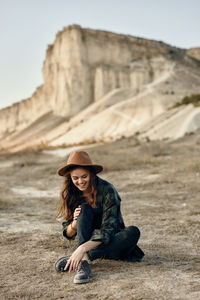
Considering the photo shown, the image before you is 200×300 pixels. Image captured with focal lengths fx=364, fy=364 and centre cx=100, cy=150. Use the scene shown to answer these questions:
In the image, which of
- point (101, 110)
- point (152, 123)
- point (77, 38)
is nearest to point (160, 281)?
point (152, 123)

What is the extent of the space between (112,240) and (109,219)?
0.98ft

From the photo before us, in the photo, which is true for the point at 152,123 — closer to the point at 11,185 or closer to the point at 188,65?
the point at 11,185

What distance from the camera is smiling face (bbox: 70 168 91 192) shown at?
3.09 metres

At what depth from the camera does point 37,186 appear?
29.2ft

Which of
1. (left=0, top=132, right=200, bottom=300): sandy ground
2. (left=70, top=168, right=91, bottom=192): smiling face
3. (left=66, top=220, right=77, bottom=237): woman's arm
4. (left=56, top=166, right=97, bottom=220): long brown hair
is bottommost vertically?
(left=0, top=132, right=200, bottom=300): sandy ground

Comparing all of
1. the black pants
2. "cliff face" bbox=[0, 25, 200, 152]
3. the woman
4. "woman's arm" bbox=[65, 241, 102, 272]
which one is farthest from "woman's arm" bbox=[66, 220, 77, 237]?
"cliff face" bbox=[0, 25, 200, 152]

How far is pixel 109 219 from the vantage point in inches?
118

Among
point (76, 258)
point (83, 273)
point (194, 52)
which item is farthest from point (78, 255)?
point (194, 52)

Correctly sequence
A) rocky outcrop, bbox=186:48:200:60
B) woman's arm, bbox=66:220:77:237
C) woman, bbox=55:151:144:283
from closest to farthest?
woman, bbox=55:151:144:283 → woman's arm, bbox=66:220:77:237 → rocky outcrop, bbox=186:48:200:60

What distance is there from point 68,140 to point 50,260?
32.3 meters

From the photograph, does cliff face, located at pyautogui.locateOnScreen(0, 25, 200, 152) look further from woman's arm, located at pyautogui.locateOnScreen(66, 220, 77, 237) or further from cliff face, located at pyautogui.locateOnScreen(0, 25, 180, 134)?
woman's arm, located at pyautogui.locateOnScreen(66, 220, 77, 237)

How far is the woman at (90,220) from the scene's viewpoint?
118 inches

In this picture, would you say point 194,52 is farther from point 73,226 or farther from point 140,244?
point 73,226

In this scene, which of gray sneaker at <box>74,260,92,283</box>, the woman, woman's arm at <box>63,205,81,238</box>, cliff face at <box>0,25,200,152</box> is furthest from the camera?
cliff face at <box>0,25,200,152</box>
